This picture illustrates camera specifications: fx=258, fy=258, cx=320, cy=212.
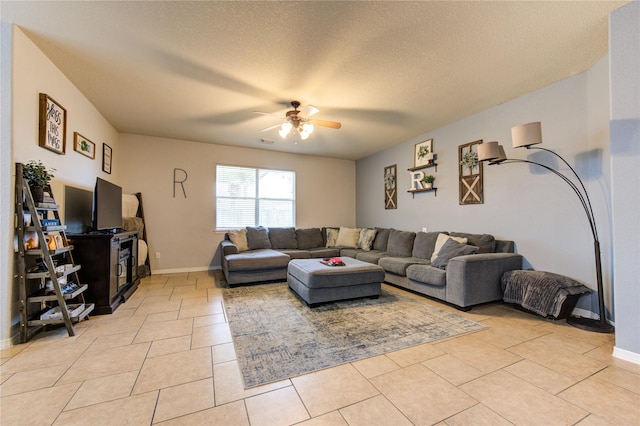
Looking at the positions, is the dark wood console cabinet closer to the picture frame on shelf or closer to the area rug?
the area rug

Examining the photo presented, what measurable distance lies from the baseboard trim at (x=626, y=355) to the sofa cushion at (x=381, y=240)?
10.6ft

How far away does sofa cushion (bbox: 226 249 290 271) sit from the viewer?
13.0 ft

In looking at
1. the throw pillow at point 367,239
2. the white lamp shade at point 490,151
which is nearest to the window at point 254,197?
the throw pillow at point 367,239

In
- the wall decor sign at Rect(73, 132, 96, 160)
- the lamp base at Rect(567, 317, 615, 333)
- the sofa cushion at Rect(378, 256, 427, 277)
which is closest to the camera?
the lamp base at Rect(567, 317, 615, 333)

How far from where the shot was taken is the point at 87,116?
341 centimetres

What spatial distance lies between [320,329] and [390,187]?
3.81m

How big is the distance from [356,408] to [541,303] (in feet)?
7.99

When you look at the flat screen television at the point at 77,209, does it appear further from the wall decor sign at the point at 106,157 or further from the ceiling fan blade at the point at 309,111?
the ceiling fan blade at the point at 309,111

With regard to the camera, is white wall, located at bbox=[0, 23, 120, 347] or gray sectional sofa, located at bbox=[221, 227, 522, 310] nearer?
white wall, located at bbox=[0, 23, 120, 347]

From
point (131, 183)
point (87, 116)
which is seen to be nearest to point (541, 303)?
point (87, 116)

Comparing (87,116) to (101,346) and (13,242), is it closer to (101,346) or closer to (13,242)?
(13,242)

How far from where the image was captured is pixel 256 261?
4098mm

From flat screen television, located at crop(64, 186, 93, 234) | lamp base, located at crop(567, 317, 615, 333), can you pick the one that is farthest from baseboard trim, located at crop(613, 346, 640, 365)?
flat screen television, located at crop(64, 186, 93, 234)

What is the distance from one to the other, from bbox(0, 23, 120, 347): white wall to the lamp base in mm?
5108
